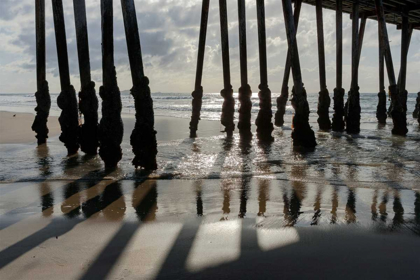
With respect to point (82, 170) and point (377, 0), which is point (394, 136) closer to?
point (377, 0)

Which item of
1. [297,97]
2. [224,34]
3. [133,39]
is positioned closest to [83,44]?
[133,39]

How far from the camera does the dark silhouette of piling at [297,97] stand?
8.81 m

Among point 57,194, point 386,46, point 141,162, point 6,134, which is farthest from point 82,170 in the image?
point 386,46

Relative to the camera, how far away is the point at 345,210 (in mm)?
4254

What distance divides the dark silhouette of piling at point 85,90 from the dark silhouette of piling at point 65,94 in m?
0.35

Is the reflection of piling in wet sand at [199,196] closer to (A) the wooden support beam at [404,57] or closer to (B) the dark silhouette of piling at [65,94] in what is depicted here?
(B) the dark silhouette of piling at [65,94]

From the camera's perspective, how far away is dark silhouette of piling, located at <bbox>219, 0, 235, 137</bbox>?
1134 centimetres

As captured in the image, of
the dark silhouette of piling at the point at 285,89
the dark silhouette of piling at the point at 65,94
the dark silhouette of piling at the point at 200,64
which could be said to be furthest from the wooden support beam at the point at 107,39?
the dark silhouette of piling at the point at 285,89

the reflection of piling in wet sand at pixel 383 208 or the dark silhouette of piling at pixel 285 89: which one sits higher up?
the dark silhouette of piling at pixel 285 89

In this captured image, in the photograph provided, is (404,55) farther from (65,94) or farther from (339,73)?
(65,94)

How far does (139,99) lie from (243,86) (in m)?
5.27

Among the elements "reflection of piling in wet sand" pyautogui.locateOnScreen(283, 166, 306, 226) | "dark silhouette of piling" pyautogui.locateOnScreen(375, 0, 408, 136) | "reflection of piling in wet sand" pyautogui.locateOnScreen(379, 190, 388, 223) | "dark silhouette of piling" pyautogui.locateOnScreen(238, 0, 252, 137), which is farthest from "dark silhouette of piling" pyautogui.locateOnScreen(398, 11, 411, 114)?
"reflection of piling in wet sand" pyautogui.locateOnScreen(379, 190, 388, 223)

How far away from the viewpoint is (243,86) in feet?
36.7

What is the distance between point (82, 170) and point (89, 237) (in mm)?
3384
